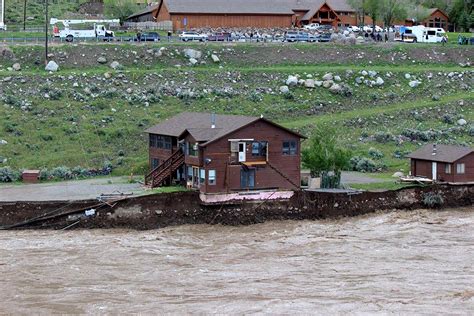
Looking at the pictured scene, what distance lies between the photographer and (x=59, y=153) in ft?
213

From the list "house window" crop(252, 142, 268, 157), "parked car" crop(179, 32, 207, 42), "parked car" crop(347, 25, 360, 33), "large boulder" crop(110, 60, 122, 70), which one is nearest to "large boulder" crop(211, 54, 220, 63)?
"parked car" crop(179, 32, 207, 42)

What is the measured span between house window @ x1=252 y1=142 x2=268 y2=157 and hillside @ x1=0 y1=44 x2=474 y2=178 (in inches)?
388

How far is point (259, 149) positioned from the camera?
55656mm

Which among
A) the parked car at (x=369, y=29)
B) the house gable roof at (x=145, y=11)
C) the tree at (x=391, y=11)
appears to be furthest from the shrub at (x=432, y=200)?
the house gable roof at (x=145, y=11)

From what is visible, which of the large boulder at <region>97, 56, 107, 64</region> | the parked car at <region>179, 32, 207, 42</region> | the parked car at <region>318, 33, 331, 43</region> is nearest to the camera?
the large boulder at <region>97, 56, 107, 64</region>

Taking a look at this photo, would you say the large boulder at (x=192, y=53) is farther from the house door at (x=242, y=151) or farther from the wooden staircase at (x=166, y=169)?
the house door at (x=242, y=151)

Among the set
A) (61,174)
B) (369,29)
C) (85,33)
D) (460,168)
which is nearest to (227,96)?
(61,174)

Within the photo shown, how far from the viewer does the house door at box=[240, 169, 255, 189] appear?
5494cm

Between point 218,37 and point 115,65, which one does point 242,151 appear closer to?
point 115,65

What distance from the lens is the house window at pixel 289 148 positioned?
56469 mm

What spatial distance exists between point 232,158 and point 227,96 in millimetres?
21608

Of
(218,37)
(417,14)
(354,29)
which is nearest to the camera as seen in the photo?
(218,37)

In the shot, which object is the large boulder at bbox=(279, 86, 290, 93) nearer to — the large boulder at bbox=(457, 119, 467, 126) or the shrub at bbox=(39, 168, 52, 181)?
the large boulder at bbox=(457, 119, 467, 126)

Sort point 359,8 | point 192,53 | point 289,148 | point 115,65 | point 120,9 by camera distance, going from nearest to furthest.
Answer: point 289,148, point 115,65, point 192,53, point 359,8, point 120,9
